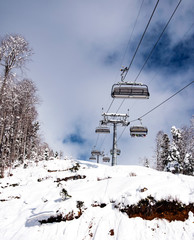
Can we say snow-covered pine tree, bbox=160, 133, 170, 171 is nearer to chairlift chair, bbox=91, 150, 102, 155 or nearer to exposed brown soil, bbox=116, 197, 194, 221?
chairlift chair, bbox=91, 150, 102, 155

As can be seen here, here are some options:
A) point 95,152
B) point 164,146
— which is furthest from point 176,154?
point 95,152

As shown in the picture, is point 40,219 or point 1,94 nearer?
point 40,219

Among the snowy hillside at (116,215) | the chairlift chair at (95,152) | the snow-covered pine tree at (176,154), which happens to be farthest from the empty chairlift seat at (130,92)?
the chairlift chair at (95,152)

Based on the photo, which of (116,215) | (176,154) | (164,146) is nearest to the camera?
(116,215)

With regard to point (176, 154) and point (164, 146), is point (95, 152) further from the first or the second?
point (176, 154)

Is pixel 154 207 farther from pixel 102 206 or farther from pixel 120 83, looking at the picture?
pixel 120 83

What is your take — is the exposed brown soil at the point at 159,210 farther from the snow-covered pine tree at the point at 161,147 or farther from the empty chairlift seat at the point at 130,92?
the snow-covered pine tree at the point at 161,147

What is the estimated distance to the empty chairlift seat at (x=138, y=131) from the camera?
615 inches

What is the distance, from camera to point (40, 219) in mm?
5328

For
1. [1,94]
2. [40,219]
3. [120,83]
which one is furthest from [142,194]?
[1,94]

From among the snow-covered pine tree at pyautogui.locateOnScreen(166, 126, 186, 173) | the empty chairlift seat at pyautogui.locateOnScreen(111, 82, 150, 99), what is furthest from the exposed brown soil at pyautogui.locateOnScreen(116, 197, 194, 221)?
the snow-covered pine tree at pyautogui.locateOnScreen(166, 126, 186, 173)

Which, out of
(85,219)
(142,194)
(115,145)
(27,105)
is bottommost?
(85,219)

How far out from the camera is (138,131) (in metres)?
15.7

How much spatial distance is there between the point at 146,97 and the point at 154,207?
499 cm
